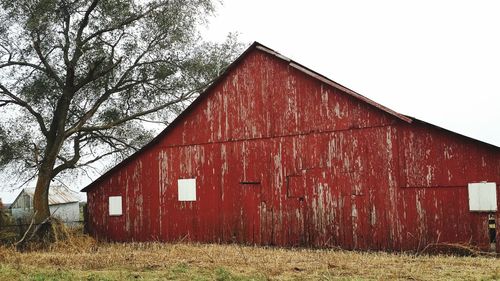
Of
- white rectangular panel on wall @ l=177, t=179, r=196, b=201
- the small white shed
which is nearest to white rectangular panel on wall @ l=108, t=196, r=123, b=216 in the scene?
Answer: white rectangular panel on wall @ l=177, t=179, r=196, b=201

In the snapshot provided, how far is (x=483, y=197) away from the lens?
47.5 feet

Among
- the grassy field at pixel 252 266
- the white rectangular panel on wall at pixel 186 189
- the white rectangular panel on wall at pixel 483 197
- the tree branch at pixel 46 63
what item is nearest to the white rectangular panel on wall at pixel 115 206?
the white rectangular panel on wall at pixel 186 189

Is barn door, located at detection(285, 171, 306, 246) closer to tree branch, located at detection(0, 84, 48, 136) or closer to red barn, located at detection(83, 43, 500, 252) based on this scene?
red barn, located at detection(83, 43, 500, 252)

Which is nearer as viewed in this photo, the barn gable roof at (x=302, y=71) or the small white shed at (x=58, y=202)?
the barn gable roof at (x=302, y=71)

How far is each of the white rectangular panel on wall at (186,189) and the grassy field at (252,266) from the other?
3.56 meters

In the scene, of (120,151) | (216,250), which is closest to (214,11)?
(120,151)

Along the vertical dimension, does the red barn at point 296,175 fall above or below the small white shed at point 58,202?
above

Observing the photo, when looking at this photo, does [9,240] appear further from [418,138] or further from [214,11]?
[418,138]

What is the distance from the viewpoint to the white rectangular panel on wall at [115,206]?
21.9 metres

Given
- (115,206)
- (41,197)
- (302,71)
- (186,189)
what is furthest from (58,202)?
(302,71)

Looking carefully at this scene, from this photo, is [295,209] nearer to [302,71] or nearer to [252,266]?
[302,71]

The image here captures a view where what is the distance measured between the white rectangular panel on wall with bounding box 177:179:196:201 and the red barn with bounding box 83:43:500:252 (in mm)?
36

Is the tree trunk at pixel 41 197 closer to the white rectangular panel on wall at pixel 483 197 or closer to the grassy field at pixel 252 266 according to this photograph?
the grassy field at pixel 252 266

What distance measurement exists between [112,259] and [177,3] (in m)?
11.8
